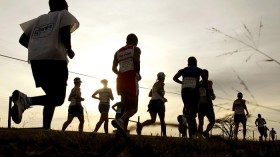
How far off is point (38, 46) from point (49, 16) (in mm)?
449

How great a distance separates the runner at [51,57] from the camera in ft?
16.0

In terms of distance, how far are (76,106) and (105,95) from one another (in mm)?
1233

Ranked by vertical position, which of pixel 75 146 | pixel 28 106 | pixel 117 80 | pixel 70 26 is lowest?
pixel 75 146

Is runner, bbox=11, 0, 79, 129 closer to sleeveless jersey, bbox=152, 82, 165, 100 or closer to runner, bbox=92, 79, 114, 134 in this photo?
sleeveless jersey, bbox=152, 82, 165, 100

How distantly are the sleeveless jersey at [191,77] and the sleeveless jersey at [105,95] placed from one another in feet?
12.7

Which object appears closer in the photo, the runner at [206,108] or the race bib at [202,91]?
the runner at [206,108]

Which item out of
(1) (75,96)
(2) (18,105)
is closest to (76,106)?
(1) (75,96)

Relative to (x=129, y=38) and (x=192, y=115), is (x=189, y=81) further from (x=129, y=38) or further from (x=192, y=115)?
(x=129, y=38)

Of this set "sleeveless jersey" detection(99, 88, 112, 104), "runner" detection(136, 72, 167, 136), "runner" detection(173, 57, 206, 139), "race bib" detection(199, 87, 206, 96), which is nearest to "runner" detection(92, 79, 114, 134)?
"sleeveless jersey" detection(99, 88, 112, 104)

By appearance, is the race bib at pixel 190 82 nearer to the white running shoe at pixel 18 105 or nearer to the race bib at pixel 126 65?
the race bib at pixel 126 65

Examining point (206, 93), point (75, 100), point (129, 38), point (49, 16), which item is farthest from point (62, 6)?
point (75, 100)

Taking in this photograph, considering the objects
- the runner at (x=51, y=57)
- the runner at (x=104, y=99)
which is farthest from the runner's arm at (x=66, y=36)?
the runner at (x=104, y=99)

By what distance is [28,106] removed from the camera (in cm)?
466

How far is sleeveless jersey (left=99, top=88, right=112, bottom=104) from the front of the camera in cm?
1170
